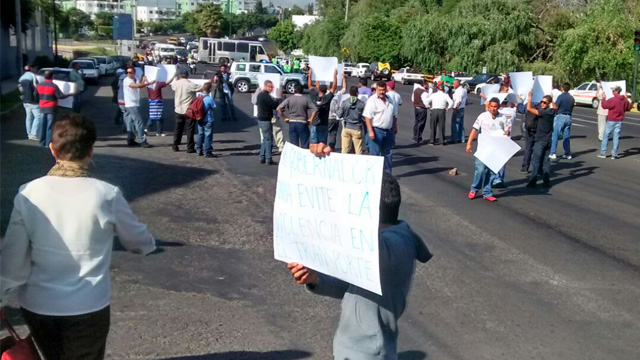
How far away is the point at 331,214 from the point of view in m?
3.25

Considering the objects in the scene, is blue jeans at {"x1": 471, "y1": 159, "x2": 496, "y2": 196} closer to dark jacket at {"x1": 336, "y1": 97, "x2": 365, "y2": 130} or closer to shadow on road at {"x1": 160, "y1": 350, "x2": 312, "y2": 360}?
dark jacket at {"x1": 336, "y1": 97, "x2": 365, "y2": 130}

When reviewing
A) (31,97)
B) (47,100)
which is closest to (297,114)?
(47,100)

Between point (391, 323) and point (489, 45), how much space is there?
5135 cm

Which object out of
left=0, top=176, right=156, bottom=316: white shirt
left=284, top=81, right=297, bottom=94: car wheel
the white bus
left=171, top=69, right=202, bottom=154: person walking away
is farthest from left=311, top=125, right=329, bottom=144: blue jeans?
the white bus

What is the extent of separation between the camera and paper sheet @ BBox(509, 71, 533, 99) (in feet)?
50.4

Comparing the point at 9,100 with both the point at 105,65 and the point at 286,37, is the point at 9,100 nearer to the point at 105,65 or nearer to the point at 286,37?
the point at 105,65

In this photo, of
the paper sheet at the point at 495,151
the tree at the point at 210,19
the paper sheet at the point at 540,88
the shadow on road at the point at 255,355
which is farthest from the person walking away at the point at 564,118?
the tree at the point at 210,19

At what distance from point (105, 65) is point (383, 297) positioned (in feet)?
166

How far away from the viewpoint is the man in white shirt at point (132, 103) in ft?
51.8

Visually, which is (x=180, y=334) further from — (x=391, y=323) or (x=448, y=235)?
(x=448, y=235)

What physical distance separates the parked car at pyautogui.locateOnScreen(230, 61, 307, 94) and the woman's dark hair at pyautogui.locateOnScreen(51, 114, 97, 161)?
33.9m

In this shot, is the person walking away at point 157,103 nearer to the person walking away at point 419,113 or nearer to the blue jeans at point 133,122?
the blue jeans at point 133,122

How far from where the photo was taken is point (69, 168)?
3.44m

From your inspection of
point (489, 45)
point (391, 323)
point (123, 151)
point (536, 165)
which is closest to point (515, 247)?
point (536, 165)
